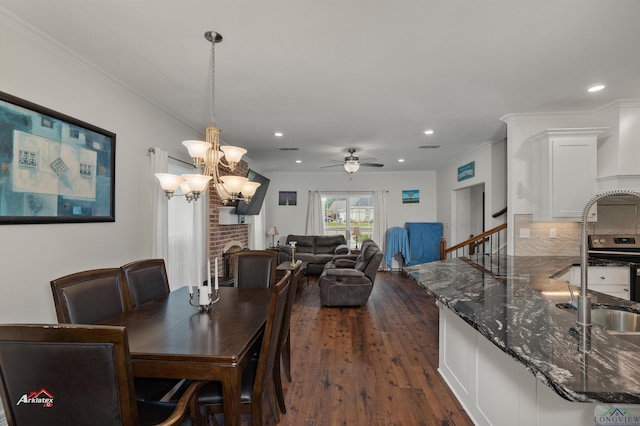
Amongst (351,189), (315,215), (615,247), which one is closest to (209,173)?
(615,247)

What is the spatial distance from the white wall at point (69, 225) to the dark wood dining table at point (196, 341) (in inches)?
24.7

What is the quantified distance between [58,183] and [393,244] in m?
6.27

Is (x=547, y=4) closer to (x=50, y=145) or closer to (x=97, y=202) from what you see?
(x=50, y=145)

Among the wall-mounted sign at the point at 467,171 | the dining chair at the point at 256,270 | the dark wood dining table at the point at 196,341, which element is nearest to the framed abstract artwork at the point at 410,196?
the wall-mounted sign at the point at 467,171

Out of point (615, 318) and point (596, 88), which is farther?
point (596, 88)

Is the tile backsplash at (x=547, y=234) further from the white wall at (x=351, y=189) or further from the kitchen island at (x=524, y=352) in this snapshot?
the white wall at (x=351, y=189)

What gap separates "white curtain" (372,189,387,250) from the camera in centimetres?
744

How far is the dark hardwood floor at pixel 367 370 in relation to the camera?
1.97 metres

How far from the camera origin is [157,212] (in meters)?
2.96

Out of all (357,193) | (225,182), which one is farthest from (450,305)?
(357,193)

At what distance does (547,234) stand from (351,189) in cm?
464

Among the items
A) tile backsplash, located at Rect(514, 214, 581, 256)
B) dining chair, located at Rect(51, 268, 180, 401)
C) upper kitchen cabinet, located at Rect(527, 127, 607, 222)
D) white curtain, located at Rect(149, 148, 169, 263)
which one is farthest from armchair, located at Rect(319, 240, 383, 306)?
dining chair, located at Rect(51, 268, 180, 401)

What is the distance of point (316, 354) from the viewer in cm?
286

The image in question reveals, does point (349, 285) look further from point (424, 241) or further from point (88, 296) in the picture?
point (424, 241)
